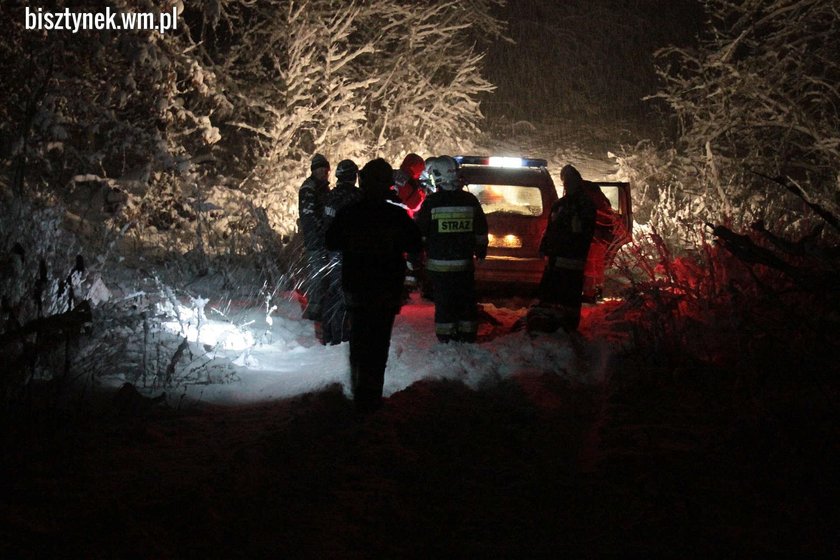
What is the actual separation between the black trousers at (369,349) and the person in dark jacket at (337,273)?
2.10 metres

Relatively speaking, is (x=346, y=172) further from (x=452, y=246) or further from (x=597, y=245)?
(x=597, y=245)

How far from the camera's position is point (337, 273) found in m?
8.22

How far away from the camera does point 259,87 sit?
14.6 m

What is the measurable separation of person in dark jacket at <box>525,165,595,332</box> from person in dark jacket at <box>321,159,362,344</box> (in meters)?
1.79

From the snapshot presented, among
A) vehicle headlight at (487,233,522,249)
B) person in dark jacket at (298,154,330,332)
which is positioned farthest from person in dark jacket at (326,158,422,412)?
vehicle headlight at (487,233,522,249)

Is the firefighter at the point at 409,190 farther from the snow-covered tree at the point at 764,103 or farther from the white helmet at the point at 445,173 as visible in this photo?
the snow-covered tree at the point at 764,103

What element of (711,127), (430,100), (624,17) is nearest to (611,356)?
(711,127)

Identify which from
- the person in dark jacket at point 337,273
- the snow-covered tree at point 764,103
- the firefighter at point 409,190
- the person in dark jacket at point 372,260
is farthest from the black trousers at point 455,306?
the snow-covered tree at point 764,103

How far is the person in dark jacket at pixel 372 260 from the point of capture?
591cm

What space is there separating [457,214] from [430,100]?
9.52 metres

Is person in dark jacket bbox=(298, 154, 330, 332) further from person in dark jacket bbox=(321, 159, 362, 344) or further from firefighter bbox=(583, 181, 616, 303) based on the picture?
firefighter bbox=(583, 181, 616, 303)

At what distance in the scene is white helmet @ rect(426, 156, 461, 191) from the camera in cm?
777

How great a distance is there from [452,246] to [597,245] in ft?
10.3

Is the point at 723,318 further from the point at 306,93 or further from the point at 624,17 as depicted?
the point at 624,17
